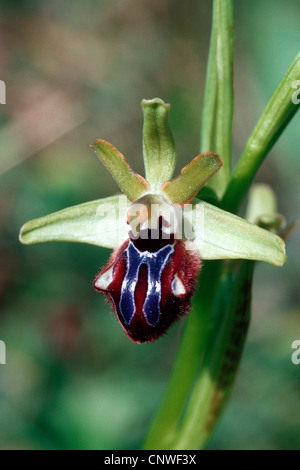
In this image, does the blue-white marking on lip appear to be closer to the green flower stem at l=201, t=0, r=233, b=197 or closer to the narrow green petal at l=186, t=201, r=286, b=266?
the narrow green petal at l=186, t=201, r=286, b=266

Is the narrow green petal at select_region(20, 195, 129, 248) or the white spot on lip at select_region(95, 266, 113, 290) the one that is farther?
the narrow green petal at select_region(20, 195, 129, 248)

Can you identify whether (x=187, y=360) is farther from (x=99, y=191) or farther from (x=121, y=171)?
(x=99, y=191)

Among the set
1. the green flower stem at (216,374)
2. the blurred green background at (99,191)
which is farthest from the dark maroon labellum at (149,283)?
the blurred green background at (99,191)

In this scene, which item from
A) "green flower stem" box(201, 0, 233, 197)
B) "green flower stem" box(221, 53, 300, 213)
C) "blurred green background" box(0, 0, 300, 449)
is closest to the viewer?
"green flower stem" box(221, 53, 300, 213)

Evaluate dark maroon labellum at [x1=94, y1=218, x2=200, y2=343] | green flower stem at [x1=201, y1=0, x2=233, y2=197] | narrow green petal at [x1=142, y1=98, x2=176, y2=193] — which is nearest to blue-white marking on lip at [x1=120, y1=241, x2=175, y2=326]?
dark maroon labellum at [x1=94, y1=218, x2=200, y2=343]

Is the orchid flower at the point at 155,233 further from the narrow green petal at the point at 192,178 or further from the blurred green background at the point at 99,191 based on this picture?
the blurred green background at the point at 99,191

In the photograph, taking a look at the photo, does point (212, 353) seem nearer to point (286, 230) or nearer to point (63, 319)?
point (286, 230)

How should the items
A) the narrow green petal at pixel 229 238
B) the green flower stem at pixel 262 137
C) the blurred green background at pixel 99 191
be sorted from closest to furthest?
the narrow green petal at pixel 229 238 → the green flower stem at pixel 262 137 → the blurred green background at pixel 99 191

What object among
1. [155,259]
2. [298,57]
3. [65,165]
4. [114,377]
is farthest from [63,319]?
[298,57]
